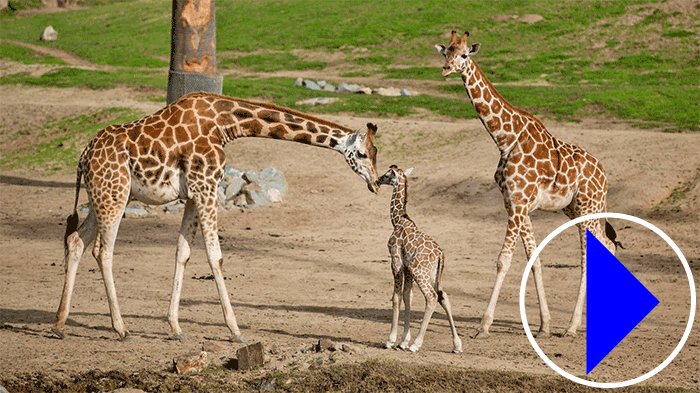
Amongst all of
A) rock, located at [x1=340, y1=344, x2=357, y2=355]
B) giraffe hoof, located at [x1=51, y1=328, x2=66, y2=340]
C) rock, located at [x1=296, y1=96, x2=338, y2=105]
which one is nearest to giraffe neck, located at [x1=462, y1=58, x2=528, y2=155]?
rock, located at [x1=340, y1=344, x2=357, y2=355]

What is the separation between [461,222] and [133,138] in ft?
28.2

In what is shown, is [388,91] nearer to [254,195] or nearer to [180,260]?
[254,195]

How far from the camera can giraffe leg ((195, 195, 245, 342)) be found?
28.3 ft

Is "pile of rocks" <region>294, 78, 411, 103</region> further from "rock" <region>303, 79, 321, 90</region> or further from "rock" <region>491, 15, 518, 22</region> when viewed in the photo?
"rock" <region>491, 15, 518, 22</region>

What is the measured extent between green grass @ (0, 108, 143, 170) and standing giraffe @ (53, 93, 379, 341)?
13.3 metres

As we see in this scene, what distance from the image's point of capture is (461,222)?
16.1 m

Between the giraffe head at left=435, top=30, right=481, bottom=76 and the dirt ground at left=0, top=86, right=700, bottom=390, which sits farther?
the giraffe head at left=435, top=30, right=481, bottom=76

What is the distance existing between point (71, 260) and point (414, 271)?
11.4 feet

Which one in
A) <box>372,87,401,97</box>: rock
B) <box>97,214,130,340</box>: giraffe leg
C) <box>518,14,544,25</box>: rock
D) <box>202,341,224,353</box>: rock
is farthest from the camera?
<box>518,14,544,25</box>: rock

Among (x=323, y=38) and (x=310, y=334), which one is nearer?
(x=310, y=334)

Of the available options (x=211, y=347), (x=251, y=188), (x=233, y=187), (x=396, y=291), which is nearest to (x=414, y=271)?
(x=396, y=291)

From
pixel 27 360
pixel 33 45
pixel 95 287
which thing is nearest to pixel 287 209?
pixel 95 287

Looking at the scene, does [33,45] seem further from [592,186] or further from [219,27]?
[592,186]

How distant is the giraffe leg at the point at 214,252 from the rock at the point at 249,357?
1037 mm
